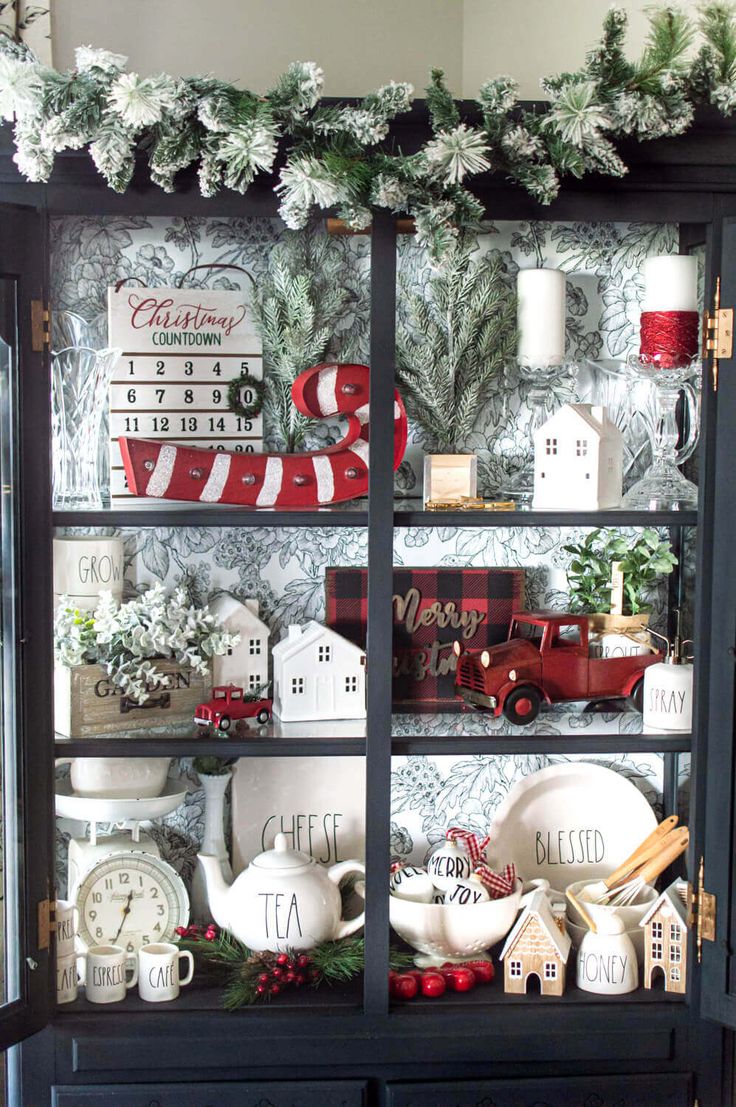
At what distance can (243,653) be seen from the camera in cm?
231

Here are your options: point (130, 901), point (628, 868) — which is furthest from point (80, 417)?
point (628, 868)

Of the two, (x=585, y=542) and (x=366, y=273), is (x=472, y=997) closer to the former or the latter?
(x=585, y=542)

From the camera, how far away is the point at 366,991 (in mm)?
2123

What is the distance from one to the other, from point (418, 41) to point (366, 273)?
572 millimetres

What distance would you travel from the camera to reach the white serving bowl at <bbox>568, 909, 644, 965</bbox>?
2.27 m

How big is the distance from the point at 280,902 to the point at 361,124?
1401 millimetres

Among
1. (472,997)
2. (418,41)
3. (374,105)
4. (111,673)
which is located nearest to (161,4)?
(418,41)

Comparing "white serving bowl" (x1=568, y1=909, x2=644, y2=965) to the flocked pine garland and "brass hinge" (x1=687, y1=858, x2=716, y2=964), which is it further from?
the flocked pine garland

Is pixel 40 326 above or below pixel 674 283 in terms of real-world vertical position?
below

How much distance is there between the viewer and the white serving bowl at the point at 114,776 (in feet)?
7.42

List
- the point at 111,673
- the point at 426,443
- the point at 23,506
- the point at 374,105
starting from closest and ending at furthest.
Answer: the point at 374,105 < the point at 23,506 < the point at 111,673 < the point at 426,443

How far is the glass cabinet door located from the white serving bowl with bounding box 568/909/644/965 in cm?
101

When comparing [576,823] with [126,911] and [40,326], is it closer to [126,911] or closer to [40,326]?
[126,911]

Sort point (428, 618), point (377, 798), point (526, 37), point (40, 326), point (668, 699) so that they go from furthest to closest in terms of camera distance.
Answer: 1. point (526, 37)
2. point (428, 618)
3. point (668, 699)
4. point (377, 798)
5. point (40, 326)
